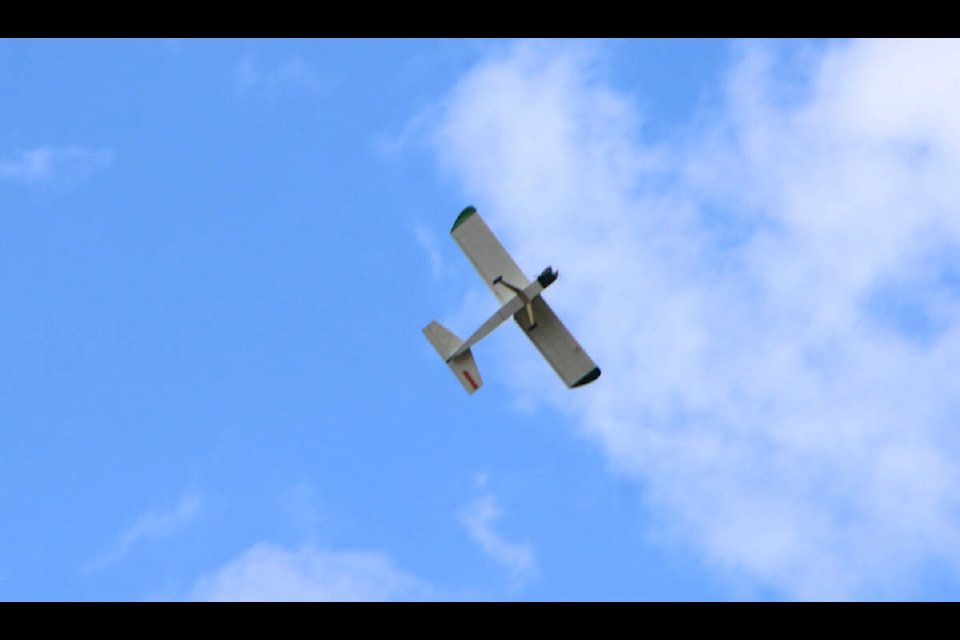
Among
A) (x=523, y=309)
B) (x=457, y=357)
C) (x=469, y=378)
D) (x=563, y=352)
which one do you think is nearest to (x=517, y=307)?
(x=523, y=309)

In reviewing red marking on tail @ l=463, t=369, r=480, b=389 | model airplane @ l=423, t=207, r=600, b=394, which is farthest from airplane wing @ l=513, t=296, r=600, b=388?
red marking on tail @ l=463, t=369, r=480, b=389

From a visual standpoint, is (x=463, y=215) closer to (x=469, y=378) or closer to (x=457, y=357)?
(x=457, y=357)

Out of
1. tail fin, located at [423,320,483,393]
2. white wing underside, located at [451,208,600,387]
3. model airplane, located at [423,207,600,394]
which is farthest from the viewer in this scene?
tail fin, located at [423,320,483,393]

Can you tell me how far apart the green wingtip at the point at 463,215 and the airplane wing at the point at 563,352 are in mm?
3261

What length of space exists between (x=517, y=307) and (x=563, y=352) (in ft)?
6.33

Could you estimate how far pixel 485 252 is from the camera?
98.3 ft

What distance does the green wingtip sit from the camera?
30.1 meters

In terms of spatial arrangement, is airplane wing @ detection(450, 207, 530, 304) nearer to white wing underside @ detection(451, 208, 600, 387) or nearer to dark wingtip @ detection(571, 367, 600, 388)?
white wing underside @ detection(451, 208, 600, 387)
